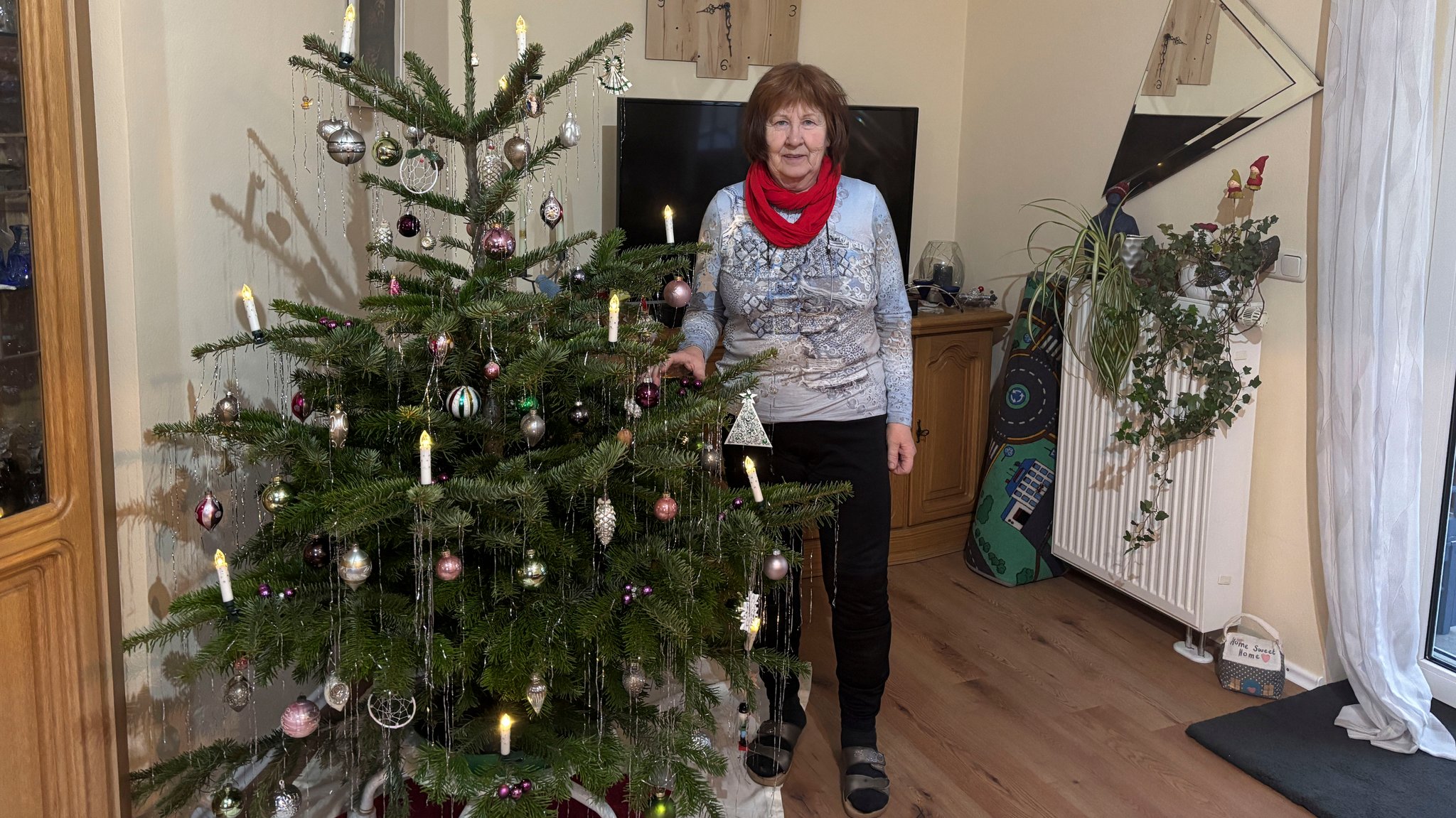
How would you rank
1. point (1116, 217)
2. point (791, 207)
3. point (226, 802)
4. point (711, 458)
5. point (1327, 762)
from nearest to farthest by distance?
point (226, 802) → point (711, 458) → point (791, 207) → point (1327, 762) → point (1116, 217)

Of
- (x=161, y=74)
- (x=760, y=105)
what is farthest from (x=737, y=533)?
(x=161, y=74)

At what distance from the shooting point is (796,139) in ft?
6.37

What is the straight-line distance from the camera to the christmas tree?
57.3 inches

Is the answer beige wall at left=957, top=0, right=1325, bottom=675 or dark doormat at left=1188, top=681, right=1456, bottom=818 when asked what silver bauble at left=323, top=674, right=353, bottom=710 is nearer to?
dark doormat at left=1188, top=681, right=1456, bottom=818

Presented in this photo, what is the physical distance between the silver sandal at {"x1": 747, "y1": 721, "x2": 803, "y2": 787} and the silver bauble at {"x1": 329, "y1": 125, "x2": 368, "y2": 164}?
1.33 metres

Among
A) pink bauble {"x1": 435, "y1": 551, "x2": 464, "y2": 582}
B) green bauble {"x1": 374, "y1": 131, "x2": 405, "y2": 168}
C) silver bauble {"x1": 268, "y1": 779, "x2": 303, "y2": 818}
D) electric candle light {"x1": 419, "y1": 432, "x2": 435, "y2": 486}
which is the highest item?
green bauble {"x1": 374, "y1": 131, "x2": 405, "y2": 168}

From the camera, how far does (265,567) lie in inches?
61.1

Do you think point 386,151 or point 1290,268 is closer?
point 386,151

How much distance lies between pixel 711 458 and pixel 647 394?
159 mm

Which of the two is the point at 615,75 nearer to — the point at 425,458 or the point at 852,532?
the point at 425,458

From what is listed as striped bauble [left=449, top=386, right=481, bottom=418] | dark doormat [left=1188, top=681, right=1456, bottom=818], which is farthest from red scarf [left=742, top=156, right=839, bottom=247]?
dark doormat [left=1188, top=681, right=1456, bottom=818]

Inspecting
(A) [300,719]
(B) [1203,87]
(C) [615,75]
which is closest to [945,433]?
→ (B) [1203,87]

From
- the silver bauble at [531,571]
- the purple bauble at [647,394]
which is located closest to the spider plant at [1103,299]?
the purple bauble at [647,394]

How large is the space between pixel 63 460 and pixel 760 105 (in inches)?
47.8
